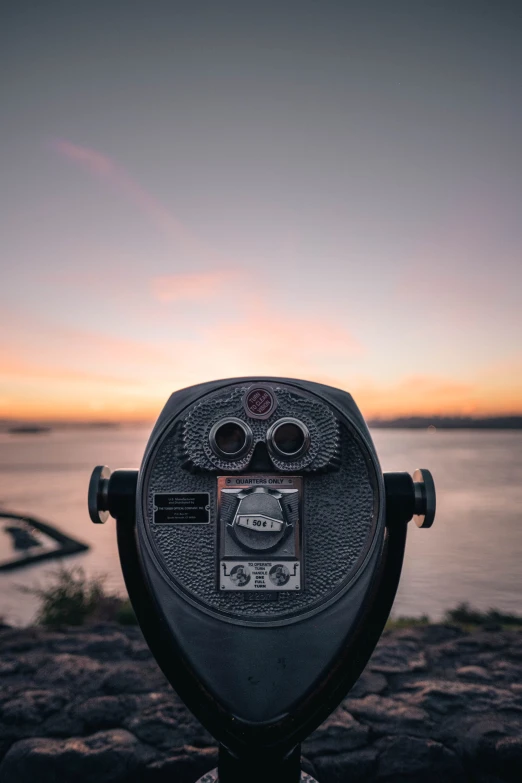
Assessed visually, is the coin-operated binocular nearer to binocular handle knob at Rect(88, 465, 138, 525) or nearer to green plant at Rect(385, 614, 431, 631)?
binocular handle knob at Rect(88, 465, 138, 525)

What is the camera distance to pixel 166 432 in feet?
5.64

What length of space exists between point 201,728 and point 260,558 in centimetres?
131

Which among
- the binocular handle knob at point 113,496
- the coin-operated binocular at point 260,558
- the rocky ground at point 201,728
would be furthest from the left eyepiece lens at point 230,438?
the rocky ground at point 201,728

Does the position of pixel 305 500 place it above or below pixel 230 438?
below

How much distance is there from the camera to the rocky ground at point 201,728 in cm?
225

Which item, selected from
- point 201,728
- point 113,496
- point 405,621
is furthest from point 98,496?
point 405,621

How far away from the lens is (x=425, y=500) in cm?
180

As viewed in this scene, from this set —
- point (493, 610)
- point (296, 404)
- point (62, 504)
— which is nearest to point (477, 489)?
point (62, 504)

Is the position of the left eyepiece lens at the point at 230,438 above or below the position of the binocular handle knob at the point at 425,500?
above

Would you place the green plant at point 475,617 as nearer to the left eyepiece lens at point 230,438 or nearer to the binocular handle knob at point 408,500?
the binocular handle knob at point 408,500

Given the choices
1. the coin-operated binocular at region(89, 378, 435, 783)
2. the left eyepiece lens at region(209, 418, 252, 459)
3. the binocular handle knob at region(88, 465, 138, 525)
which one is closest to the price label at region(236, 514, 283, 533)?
the coin-operated binocular at region(89, 378, 435, 783)

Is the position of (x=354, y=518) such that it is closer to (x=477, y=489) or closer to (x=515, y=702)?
(x=515, y=702)

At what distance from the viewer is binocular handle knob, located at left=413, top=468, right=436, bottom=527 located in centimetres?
179

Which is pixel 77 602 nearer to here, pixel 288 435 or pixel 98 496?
pixel 98 496
